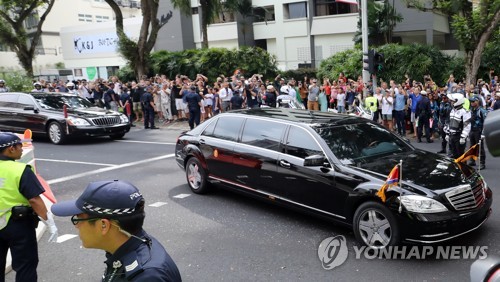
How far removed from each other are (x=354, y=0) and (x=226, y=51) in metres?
10.6

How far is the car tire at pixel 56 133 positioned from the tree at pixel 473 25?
16.0 meters

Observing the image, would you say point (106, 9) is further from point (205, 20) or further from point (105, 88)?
point (105, 88)

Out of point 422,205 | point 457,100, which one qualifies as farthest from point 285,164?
point 457,100

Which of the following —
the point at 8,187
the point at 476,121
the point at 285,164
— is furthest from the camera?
the point at 476,121

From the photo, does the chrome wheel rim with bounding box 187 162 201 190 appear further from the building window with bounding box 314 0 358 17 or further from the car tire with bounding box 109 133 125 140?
the building window with bounding box 314 0 358 17

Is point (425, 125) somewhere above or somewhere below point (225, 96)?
below

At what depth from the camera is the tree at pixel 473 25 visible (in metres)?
18.4

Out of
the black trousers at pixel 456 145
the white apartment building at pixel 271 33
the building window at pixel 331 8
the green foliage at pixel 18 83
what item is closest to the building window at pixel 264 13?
the white apartment building at pixel 271 33

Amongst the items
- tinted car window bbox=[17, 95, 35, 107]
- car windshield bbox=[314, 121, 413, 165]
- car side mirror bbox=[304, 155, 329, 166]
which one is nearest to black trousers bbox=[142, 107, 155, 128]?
tinted car window bbox=[17, 95, 35, 107]

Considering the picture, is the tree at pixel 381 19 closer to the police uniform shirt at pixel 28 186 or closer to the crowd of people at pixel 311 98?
the crowd of people at pixel 311 98

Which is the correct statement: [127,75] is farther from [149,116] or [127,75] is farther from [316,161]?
[316,161]

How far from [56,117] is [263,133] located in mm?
9415

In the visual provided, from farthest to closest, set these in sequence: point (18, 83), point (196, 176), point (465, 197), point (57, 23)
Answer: point (57, 23) → point (18, 83) → point (196, 176) → point (465, 197)

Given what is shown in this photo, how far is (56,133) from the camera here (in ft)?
47.0
